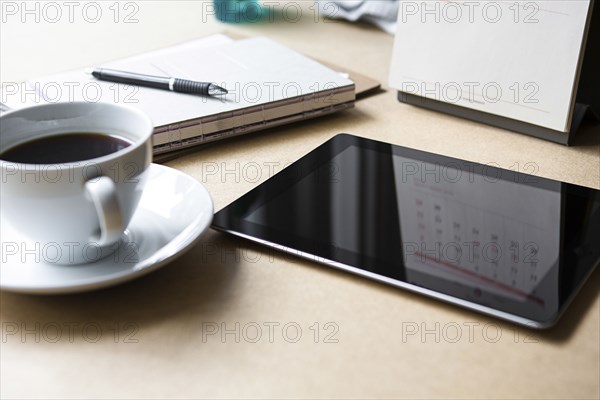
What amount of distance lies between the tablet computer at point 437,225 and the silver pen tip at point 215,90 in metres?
0.13

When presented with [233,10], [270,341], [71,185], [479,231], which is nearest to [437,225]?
[479,231]

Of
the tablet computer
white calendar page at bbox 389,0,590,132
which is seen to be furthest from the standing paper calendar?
the tablet computer

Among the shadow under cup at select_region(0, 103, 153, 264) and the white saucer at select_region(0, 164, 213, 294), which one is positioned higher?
the shadow under cup at select_region(0, 103, 153, 264)

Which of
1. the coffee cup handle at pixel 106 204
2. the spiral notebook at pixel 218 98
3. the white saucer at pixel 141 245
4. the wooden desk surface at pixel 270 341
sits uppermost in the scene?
the coffee cup handle at pixel 106 204

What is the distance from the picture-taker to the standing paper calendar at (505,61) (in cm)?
75

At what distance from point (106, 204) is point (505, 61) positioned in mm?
472

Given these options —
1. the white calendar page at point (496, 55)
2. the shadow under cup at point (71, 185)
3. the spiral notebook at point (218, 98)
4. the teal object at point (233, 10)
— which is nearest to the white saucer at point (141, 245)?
the shadow under cup at point (71, 185)

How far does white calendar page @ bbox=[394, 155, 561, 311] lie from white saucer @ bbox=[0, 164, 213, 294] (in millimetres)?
163

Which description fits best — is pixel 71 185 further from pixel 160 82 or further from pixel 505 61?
pixel 505 61

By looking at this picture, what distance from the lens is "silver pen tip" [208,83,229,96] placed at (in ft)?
2.58

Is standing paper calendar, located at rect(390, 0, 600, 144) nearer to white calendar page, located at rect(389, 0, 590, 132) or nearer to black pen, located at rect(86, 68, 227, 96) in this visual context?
white calendar page, located at rect(389, 0, 590, 132)

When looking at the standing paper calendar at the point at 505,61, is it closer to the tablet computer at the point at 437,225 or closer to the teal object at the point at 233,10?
the tablet computer at the point at 437,225

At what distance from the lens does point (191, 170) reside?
741 millimetres

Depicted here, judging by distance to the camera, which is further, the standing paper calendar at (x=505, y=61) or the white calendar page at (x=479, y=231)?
the standing paper calendar at (x=505, y=61)
